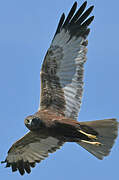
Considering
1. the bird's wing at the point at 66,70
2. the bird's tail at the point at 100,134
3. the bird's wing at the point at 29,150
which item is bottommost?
the bird's tail at the point at 100,134

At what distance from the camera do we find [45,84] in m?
10.7

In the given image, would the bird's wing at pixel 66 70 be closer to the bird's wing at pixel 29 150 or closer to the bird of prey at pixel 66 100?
the bird of prey at pixel 66 100

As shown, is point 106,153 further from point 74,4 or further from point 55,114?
point 74,4

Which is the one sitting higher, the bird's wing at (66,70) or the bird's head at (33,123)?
the bird's wing at (66,70)

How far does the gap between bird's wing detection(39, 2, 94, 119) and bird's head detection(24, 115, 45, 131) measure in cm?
90

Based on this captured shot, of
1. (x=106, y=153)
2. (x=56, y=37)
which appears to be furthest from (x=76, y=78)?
(x=106, y=153)

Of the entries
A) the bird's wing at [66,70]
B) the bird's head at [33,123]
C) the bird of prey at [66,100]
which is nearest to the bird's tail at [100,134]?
the bird of prey at [66,100]

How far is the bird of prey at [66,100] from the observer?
10031mm

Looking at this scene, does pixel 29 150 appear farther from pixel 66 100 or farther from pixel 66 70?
pixel 66 70

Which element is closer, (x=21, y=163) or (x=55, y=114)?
(x=55, y=114)

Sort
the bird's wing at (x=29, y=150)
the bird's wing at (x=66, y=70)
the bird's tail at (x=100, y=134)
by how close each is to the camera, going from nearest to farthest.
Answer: the bird's tail at (x=100, y=134)
the bird's wing at (x=66, y=70)
the bird's wing at (x=29, y=150)

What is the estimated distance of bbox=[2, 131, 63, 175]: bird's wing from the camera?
1103 centimetres

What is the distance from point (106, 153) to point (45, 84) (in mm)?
2044

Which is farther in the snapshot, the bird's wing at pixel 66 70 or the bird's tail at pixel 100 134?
the bird's wing at pixel 66 70
